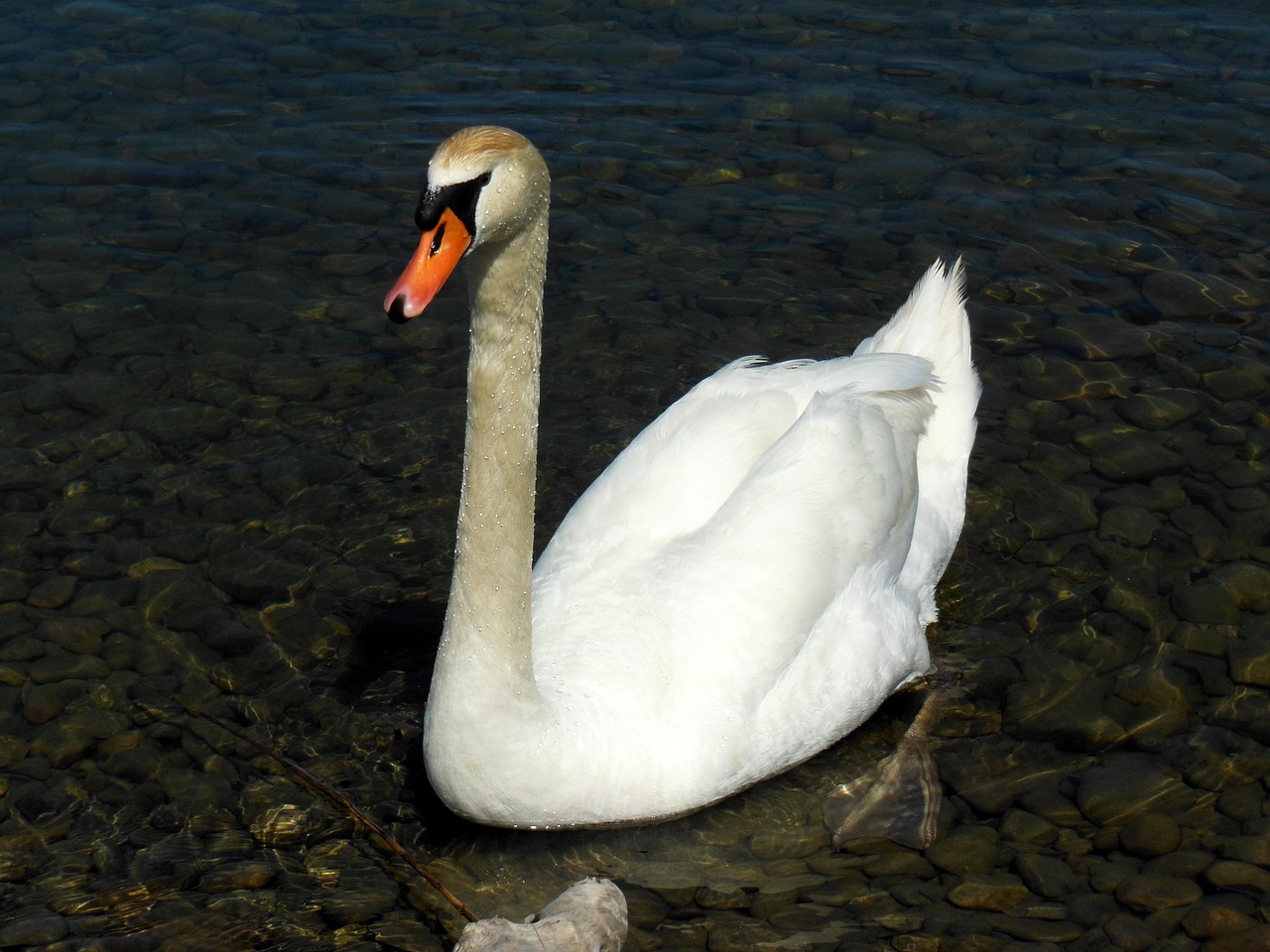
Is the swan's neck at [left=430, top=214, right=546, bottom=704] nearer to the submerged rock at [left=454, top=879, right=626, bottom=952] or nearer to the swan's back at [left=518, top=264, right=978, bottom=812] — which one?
the swan's back at [left=518, top=264, right=978, bottom=812]

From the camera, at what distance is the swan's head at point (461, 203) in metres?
4.20

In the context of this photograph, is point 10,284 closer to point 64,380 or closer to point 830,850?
point 64,380

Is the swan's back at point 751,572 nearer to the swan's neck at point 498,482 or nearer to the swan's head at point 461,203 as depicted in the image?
the swan's neck at point 498,482

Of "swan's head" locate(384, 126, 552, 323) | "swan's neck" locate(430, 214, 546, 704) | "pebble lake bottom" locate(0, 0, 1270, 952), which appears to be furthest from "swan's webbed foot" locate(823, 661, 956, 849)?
"swan's head" locate(384, 126, 552, 323)

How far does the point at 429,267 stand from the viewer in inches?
166

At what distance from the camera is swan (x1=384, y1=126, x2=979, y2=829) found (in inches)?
187

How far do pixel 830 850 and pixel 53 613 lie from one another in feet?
11.3

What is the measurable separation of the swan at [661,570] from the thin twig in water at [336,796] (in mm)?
256

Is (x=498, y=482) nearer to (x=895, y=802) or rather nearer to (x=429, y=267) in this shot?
(x=429, y=267)

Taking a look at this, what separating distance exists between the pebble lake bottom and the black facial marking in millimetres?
2369

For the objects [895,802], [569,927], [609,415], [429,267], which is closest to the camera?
[429,267]

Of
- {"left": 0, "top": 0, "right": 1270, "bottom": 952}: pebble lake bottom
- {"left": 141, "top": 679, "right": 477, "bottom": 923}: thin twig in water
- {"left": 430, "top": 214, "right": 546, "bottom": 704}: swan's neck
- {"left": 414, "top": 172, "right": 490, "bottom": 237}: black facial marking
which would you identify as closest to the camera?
{"left": 414, "top": 172, "right": 490, "bottom": 237}: black facial marking

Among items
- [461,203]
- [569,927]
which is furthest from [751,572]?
[461,203]

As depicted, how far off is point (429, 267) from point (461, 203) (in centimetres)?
22
